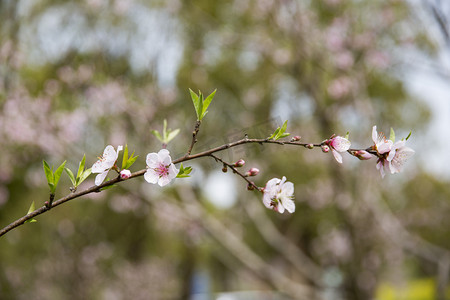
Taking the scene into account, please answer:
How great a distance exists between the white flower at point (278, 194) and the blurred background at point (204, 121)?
360mm

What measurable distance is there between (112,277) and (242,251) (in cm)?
871

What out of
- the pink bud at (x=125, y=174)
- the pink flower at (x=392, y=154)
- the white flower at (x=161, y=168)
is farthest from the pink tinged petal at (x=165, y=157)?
the pink flower at (x=392, y=154)

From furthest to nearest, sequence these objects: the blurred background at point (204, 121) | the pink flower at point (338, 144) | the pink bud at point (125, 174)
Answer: the blurred background at point (204, 121) < the pink flower at point (338, 144) < the pink bud at point (125, 174)

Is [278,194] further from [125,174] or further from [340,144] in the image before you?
[125,174]

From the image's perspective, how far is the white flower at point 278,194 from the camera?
1210mm

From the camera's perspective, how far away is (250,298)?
17.7m

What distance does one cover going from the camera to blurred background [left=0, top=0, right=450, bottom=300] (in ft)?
15.6

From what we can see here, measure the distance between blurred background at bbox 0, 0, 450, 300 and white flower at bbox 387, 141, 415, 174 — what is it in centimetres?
54

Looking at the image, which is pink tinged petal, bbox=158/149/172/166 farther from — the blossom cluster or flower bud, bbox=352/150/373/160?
flower bud, bbox=352/150/373/160

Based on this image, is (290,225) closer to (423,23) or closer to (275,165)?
(275,165)

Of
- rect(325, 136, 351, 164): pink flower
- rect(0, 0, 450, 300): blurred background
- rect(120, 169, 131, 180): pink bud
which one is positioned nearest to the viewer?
rect(120, 169, 131, 180): pink bud

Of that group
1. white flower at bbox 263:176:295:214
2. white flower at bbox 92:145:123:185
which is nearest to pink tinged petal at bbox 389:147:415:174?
white flower at bbox 263:176:295:214

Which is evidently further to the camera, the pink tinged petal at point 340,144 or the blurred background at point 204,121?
the blurred background at point 204,121

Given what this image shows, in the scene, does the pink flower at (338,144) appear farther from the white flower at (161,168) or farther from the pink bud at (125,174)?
the pink bud at (125,174)
